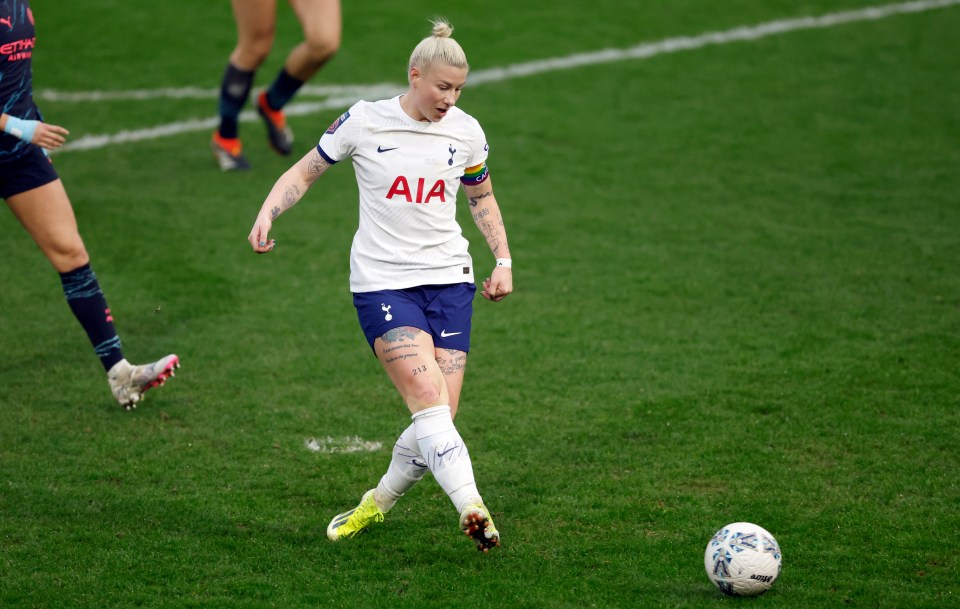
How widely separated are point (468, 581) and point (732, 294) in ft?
12.2

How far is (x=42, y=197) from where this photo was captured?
6.01 m

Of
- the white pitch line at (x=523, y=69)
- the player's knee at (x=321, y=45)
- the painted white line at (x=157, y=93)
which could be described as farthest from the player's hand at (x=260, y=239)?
the painted white line at (x=157, y=93)

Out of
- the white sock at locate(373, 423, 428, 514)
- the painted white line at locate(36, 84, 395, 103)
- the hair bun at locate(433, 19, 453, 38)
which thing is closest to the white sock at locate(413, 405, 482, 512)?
the white sock at locate(373, 423, 428, 514)

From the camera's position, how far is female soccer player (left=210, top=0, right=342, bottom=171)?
30.6ft

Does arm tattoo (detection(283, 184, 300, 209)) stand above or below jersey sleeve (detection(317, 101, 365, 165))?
below

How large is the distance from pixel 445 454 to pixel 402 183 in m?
1.09

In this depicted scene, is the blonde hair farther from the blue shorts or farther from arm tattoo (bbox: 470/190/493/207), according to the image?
the blue shorts

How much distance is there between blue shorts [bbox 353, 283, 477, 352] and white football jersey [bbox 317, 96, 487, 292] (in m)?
0.05

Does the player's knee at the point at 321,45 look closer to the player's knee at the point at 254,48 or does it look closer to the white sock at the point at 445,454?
the player's knee at the point at 254,48

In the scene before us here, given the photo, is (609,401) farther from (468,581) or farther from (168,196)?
(168,196)

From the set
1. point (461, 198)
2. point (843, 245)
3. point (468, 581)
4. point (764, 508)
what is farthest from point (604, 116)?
point (468, 581)

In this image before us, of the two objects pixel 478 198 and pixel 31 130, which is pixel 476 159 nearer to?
pixel 478 198

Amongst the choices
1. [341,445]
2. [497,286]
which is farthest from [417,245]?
[341,445]

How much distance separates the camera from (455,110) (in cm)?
471
